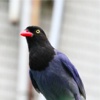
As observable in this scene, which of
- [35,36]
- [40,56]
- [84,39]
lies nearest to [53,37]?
[84,39]

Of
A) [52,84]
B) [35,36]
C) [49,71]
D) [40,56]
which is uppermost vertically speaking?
[35,36]

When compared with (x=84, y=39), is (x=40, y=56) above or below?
above

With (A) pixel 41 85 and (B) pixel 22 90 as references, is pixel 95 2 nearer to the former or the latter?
(B) pixel 22 90

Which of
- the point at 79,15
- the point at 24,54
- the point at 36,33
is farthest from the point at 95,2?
the point at 36,33

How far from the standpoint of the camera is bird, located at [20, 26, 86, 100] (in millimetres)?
6258

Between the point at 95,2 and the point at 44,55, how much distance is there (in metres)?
3.96

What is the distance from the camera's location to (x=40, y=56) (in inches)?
249

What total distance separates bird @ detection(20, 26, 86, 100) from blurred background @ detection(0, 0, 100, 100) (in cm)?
321

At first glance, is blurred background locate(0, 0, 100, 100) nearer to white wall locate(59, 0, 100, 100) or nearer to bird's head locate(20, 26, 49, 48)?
white wall locate(59, 0, 100, 100)

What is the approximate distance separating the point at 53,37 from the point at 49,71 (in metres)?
3.47

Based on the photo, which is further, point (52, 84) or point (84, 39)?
point (84, 39)

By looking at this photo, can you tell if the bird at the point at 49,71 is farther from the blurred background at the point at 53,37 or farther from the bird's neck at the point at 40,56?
the blurred background at the point at 53,37

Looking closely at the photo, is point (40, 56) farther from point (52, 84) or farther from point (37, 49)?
point (52, 84)

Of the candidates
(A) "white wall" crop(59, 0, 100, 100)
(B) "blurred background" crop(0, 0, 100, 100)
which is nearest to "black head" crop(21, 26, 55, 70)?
(B) "blurred background" crop(0, 0, 100, 100)
